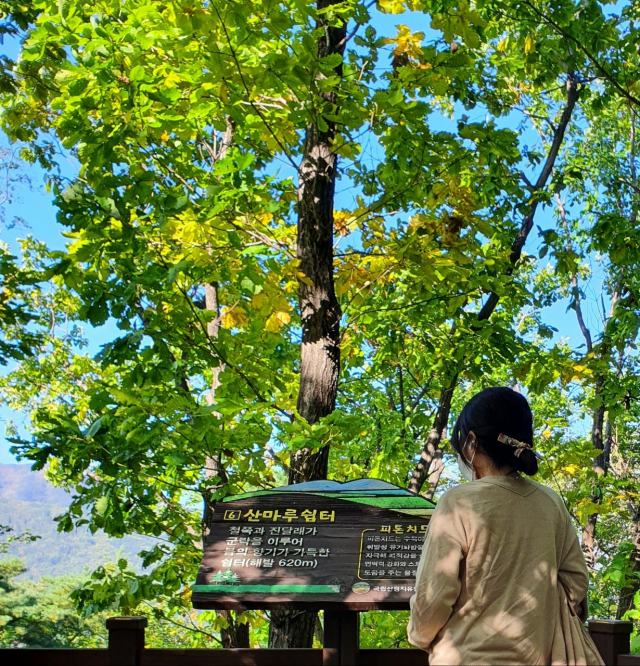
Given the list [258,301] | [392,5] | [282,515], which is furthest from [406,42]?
[282,515]

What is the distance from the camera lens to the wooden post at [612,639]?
2.37 m

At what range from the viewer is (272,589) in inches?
97.3

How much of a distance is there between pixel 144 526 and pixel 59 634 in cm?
2462

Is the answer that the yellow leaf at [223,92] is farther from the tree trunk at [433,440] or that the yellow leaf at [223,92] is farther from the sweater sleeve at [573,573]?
the tree trunk at [433,440]

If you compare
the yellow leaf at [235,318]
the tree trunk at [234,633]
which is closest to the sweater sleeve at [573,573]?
the yellow leaf at [235,318]

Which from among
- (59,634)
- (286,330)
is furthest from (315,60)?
(59,634)

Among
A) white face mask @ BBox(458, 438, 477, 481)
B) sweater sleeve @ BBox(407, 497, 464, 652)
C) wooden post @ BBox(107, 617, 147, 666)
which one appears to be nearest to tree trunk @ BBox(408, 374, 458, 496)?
wooden post @ BBox(107, 617, 147, 666)

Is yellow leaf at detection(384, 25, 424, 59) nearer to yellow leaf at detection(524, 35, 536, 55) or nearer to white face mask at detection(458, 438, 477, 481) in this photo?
yellow leaf at detection(524, 35, 536, 55)

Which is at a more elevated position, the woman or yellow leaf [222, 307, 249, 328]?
yellow leaf [222, 307, 249, 328]

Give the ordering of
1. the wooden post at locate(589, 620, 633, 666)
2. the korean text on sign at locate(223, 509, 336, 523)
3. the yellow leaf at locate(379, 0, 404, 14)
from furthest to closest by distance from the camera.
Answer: the yellow leaf at locate(379, 0, 404, 14), the korean text on sign at locate(223, 509, 336, 523), the wooden post at locate(589, 620, 633, 666)

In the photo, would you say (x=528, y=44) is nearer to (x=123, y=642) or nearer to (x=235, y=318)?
(x=235, y=318)

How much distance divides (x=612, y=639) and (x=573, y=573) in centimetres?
87

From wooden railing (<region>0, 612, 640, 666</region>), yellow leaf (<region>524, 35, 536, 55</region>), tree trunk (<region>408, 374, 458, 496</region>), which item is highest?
yellow leaf (<region>524, 35, 536, 55</region>)

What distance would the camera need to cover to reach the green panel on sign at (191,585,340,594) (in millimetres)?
2438
